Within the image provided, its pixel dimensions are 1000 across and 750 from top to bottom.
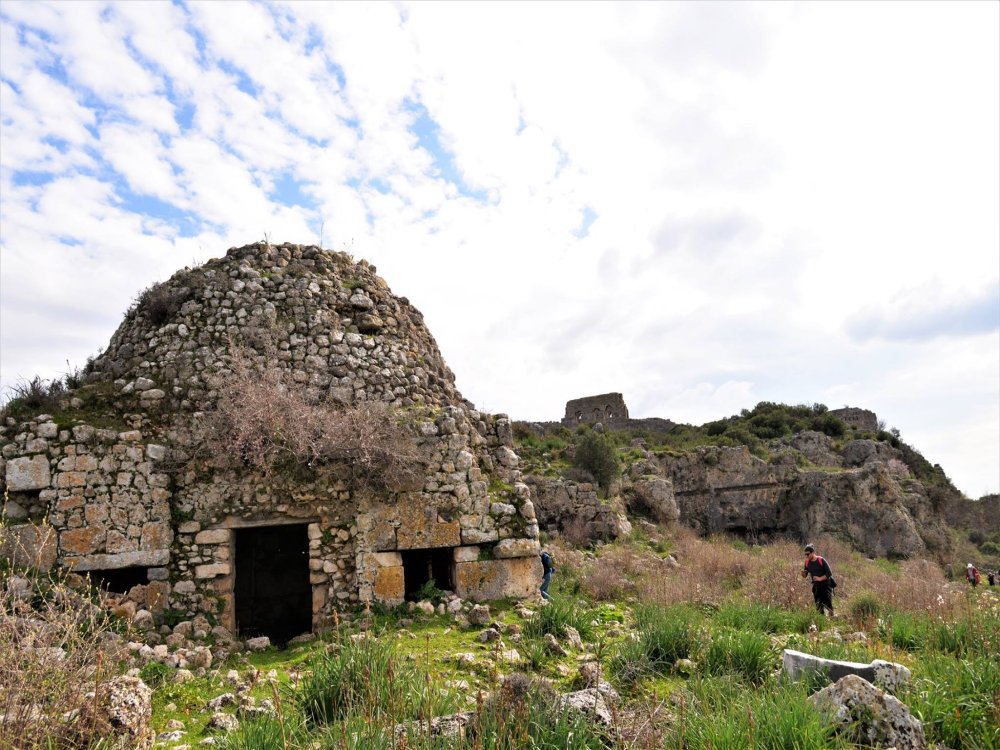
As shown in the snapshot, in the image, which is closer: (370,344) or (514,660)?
(514,660)

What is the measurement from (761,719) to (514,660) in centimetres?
272

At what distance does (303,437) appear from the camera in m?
7.55

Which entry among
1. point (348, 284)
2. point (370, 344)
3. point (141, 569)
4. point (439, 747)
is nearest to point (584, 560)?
point (370, 344)

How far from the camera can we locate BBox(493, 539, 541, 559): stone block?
26.3ft

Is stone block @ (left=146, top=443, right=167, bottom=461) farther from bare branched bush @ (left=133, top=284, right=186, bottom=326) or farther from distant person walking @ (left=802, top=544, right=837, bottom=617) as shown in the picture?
distant person walking @ (left=802, top=544, right=837, bottom=617)

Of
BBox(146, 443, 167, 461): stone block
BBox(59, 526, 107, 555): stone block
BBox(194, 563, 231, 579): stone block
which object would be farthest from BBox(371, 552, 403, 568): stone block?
BBox(59, 526, 107, 555): stone block

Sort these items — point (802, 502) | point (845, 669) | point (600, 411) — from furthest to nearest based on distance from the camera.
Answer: point (600, 411), point (802, 502), point (845, 669)

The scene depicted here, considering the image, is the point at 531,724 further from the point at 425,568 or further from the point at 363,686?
the point at 425,568

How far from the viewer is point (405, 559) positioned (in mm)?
9164

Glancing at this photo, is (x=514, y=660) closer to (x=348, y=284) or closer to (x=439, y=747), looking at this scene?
(x=439, y=747)

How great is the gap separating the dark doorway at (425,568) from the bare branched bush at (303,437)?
1542 mm

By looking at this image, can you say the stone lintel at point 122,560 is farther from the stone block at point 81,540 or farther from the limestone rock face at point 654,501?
the limestone rock face at point 654,501

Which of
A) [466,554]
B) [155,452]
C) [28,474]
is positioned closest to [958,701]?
[466,554]

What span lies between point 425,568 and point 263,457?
294 centimetres
